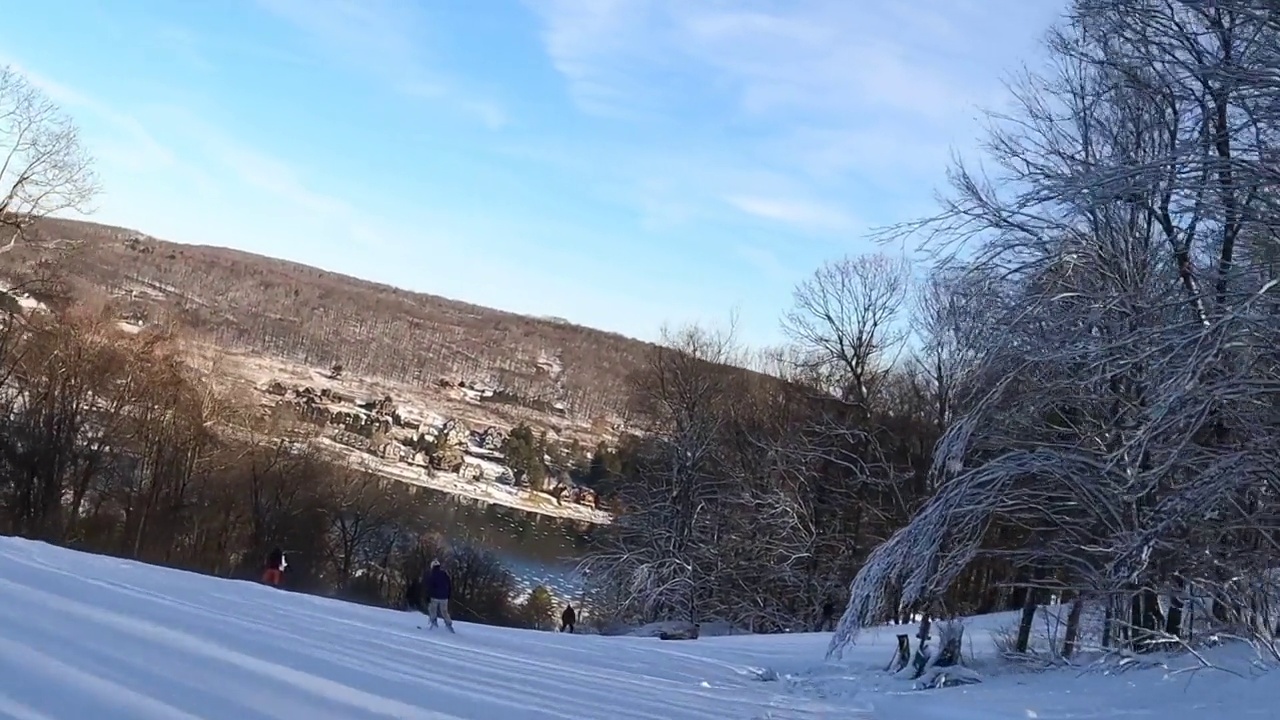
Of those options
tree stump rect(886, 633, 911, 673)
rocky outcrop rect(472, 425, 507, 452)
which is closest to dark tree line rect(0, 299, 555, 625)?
tree stump rect(886, 633, 911, 673)

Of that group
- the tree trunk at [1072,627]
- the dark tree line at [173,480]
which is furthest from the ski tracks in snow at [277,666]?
the dark tree line at [173,480]

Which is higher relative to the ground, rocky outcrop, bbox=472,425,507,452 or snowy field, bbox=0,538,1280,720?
rocky outcrop, bbox=472,425,507,452

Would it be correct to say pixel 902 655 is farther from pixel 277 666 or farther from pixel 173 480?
pixel 173 480

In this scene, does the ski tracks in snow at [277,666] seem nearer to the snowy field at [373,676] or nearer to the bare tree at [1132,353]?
the snowy field at [373,676]

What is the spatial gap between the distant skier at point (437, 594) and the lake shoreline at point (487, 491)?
42.5 metres

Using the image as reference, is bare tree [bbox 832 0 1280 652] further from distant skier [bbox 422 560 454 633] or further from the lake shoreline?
the lake shoreline

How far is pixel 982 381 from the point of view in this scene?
982 centimetres

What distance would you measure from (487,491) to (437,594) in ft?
194

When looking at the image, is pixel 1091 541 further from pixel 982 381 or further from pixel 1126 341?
pixel 1126 341

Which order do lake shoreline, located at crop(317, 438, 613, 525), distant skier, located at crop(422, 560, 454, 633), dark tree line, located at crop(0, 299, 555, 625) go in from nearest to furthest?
1. distant skier, located at crop(422, 560, 454, 633)
2. dark tree line, located at crop(0, 299, 555, 625)
3. lake shoreline, located at crop(317, 438, 613, 525)

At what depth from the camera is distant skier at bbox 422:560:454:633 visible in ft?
50.4

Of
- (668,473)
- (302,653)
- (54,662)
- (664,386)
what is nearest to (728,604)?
(668,473)

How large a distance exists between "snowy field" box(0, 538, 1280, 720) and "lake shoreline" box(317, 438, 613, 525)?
45.9 meters

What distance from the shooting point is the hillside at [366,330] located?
99062 millimetres
